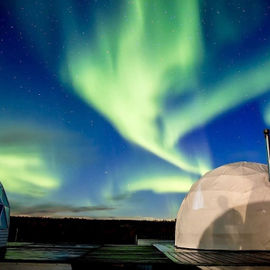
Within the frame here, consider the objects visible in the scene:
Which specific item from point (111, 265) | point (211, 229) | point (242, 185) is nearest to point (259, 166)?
point (242, 185)

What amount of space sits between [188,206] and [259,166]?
4.27 m

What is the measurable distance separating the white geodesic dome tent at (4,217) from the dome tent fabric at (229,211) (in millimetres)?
8513

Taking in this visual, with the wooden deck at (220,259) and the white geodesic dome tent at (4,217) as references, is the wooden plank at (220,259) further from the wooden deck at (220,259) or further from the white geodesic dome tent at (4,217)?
the white geodesic dome tent at (4,217)

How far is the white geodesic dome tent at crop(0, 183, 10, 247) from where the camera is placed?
17.1m

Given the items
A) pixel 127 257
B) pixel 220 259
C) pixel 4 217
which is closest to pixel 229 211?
pixel 220 259

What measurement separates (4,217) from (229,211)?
11.1 metres

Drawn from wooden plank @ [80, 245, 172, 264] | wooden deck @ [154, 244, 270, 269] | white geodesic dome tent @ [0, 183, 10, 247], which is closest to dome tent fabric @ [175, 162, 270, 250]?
wooden deck @ [154, 244, 270, 269]

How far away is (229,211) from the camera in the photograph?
15.9 m

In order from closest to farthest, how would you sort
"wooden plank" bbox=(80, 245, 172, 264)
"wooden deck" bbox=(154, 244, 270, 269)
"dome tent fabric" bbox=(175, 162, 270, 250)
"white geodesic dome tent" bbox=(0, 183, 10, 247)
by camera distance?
1. "wooden deck" bbox=(154, 244, 270, 269)
2. "wooden plank" bbox=(80, 245, 172, 264)
3. "dome tent fabric" bbox=(175, 162, 270, 250)
4. "white geodesic dome tent" bbox=(0, 183, 10, 247)

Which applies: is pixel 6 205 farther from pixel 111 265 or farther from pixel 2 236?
pixel 111 265

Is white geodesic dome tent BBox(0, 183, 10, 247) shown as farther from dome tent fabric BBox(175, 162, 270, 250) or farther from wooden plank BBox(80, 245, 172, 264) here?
dome tent fabric BBox(175, 162, 270, 250)

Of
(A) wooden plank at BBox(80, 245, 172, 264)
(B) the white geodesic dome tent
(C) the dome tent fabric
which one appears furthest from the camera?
(B) the white geodesic dome tent

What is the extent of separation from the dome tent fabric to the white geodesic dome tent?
8.51m

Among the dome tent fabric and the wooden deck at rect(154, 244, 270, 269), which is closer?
the wooden deck at rect(154, 244, 270, 269)
